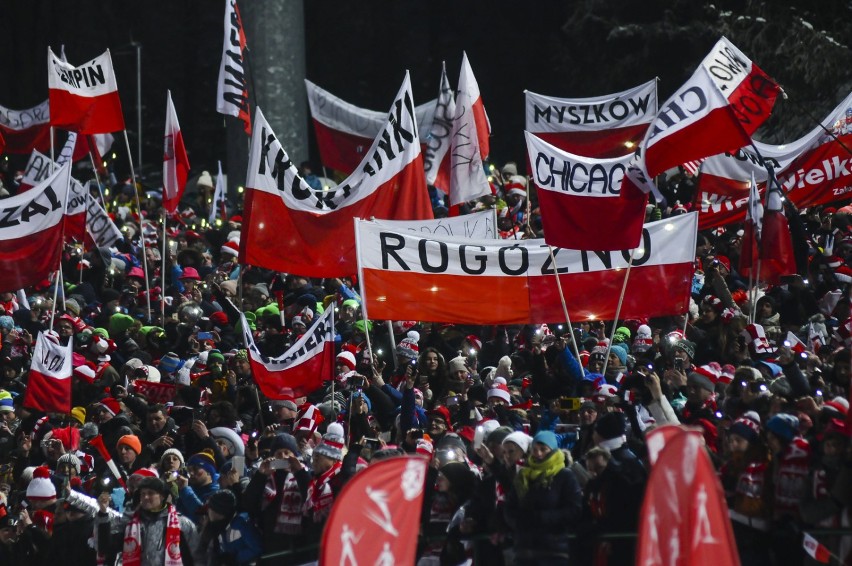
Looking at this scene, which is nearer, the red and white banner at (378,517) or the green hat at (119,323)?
the red and white banner at (378,517)

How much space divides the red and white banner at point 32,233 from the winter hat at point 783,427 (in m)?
8.14

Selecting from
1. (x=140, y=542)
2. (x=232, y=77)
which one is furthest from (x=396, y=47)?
(x=140, y=542)

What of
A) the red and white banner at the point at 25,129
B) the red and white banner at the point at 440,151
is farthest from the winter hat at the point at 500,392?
the red and white banner at the point at 25,129

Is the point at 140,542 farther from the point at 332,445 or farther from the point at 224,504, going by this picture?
the point at 332,445

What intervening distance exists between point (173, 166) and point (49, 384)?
4483 mm

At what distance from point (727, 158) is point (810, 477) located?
26.1ft

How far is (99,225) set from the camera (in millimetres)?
19156

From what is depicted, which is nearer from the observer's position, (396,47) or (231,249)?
(231,249)

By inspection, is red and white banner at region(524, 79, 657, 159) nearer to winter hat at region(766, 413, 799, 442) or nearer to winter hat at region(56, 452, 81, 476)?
winter hat at region(56, 452, 81, 476)

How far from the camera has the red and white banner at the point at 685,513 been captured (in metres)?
6.98

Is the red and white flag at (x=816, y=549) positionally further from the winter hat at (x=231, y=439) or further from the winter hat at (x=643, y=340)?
the winter hat at (x=643, y=340)

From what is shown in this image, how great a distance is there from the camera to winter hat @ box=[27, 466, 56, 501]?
11.8 meters

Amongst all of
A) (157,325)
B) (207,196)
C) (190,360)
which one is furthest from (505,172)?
(190,360)

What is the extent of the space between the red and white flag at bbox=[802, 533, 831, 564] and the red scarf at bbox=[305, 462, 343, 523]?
2957mm
